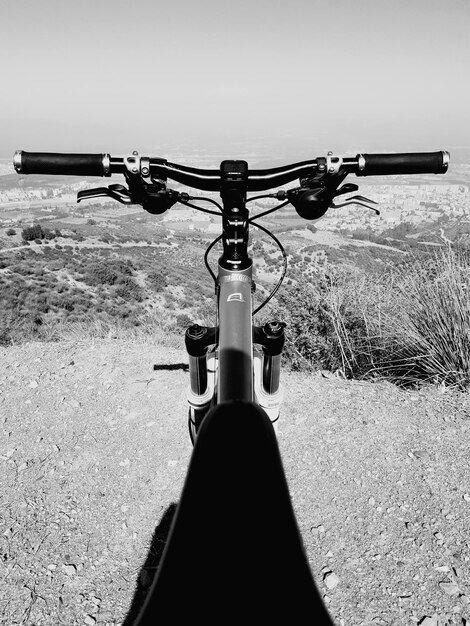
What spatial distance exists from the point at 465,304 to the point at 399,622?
7.34 ft

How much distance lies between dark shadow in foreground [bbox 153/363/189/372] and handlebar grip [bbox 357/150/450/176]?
2.85 m

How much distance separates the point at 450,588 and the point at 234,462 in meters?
2.00

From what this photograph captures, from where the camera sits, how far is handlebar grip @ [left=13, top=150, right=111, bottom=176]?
1728 millimetres

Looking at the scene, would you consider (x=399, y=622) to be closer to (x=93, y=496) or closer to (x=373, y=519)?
(x=373, y=519)

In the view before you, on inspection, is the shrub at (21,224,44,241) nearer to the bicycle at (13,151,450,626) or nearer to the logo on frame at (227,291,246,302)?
the bicycle at (13,151,450,626)

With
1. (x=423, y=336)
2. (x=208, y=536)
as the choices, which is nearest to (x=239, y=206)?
(x=208, y=536)

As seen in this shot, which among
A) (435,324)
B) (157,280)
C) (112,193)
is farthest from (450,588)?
(157,280)

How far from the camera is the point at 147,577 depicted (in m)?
2.29

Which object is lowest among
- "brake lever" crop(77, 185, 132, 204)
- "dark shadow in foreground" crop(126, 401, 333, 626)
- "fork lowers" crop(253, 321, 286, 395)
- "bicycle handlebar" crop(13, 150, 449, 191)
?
"fork lowers" crop(253, 321, 286, 395)

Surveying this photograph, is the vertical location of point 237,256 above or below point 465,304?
above

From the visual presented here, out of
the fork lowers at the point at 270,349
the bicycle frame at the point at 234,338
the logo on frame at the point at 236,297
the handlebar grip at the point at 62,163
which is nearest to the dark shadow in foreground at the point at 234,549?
the bicycle frame at the point at 234,338

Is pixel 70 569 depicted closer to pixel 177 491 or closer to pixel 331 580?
pixel 177 491

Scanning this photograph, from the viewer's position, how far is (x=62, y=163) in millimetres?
1771

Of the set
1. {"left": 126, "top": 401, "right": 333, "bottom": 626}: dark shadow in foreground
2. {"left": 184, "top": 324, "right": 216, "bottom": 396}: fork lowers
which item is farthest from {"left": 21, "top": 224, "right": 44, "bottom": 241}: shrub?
{"left": 126, "top": 401, "right": 333, "bottom": 626}: dark shadow in foreground
